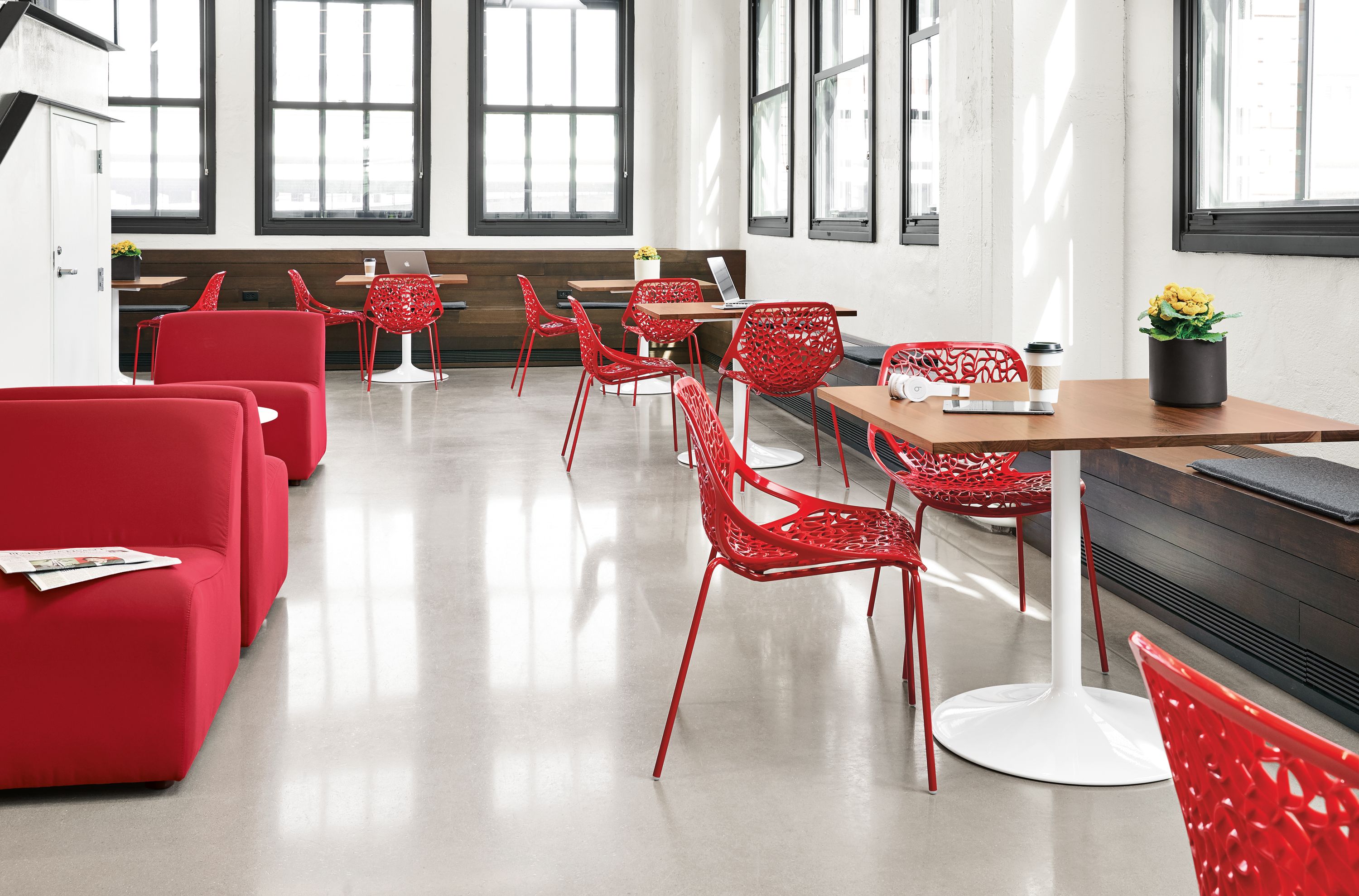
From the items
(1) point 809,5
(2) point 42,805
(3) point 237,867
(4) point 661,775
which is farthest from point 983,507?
(1) point 809,5

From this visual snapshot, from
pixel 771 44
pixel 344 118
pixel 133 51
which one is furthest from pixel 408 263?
pixel 771 44

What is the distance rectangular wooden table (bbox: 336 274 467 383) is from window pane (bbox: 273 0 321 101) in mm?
2105

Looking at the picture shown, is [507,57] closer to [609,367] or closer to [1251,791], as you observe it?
[609,367]

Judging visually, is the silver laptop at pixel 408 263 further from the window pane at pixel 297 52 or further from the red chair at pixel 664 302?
the red chair at pixel 664 302

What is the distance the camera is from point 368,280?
10.1 meters

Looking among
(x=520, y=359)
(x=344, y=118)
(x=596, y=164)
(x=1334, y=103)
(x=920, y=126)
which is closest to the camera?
(x=1334, y=103)

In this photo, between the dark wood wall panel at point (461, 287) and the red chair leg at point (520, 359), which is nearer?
the red chair leg at point (520, 359)

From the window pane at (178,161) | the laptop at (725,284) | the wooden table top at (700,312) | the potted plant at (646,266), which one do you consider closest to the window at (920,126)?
the wooden table top at (700,312)

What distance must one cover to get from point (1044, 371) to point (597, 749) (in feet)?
4.52

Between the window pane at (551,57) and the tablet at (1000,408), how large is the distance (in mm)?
9743

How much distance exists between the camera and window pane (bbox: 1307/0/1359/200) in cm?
384

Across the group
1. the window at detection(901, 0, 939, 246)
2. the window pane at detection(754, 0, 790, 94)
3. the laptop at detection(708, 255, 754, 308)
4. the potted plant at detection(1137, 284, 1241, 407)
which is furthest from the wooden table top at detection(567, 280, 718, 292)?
the potted plant at detection(1137, 284, 1241, 407)

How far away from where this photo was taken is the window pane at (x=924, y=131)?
22.1 ft

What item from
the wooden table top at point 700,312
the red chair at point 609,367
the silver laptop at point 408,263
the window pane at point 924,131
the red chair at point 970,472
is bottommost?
the red chair at point 970,472
